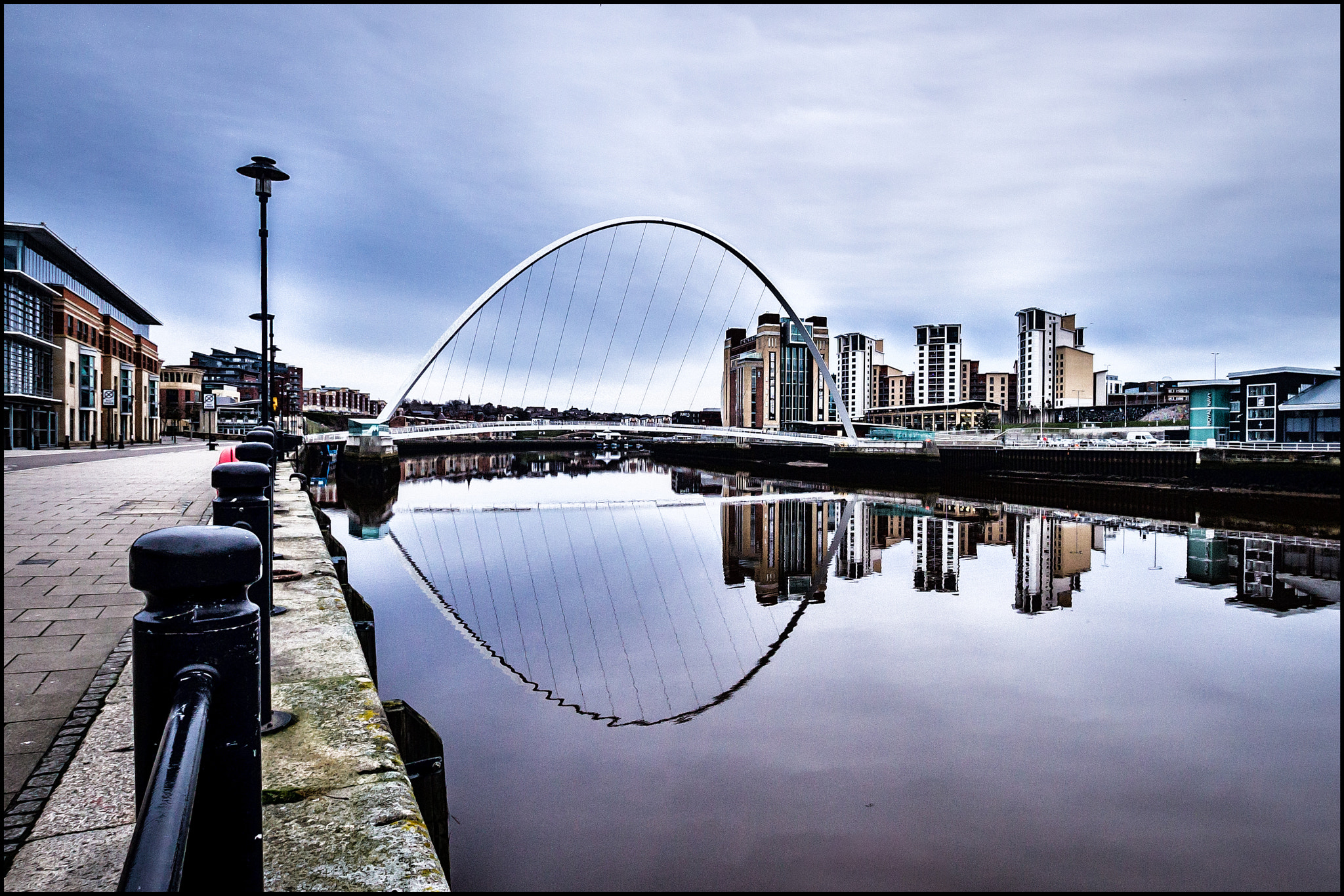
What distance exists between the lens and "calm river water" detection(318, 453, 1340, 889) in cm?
459

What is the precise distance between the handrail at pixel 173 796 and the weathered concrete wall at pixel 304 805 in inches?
41.3

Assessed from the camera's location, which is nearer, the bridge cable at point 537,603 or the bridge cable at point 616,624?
the bridge cable at point 616,624

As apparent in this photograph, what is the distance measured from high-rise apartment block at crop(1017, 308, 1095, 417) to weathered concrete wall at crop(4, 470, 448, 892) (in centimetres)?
12002

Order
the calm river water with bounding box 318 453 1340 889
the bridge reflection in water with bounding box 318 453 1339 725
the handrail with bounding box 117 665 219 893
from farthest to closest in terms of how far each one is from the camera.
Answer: the bridge reflection in water with bounding box 318 453 1339 725 → the calm river water with bounding box 318 453 1340 889 → the handrail with bounding box 117 665 219 893

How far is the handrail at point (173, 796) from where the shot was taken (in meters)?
0.87

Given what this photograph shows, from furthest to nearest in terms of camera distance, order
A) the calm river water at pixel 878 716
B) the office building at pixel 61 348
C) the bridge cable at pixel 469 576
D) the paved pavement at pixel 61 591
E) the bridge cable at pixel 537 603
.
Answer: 1. the office building at pixel 61 348
2. the bridge cable at pixel 469 576
3. the bridge cable at pixel 537 603
4. the calm river water at pixel 878 716
5. the paved pavement at pixel 61 591

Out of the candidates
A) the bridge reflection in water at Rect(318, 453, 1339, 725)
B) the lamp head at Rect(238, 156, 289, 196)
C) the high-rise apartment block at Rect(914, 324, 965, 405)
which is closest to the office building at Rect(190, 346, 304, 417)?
the high-rise apartment block at Rect(914, 324, 965, 405)

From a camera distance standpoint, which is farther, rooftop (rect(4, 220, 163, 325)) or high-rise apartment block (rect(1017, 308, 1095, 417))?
high-rise apartment block (rect(1017, 308, 1095, 417))

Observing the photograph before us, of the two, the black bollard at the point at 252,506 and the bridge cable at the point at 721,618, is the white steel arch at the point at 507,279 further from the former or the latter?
the black bollard at the point at 252,506

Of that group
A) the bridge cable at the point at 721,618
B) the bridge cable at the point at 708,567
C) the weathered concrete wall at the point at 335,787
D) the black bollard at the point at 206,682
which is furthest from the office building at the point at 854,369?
the black bollard at the point at 206,682

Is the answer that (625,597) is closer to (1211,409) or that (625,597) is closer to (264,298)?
(264,298)

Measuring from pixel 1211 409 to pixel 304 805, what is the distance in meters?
47.7

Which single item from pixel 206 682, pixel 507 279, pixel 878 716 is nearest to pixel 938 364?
pixel 507 279

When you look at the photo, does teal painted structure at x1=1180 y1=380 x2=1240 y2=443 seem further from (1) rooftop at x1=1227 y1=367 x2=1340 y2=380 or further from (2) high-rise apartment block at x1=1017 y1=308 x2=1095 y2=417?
(2) high-rise apartment block at x1=1017 y1=308 x2=1095 y2=417
